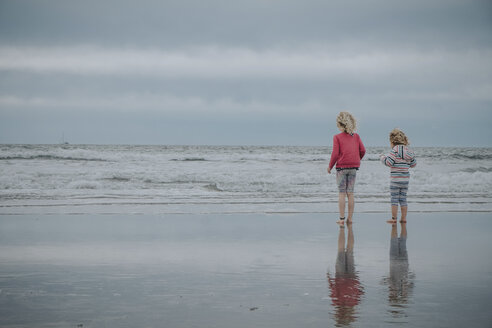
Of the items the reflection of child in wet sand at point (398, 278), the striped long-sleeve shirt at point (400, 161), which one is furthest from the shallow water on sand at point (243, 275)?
the striped long-sleeve shirt at point (400, 161)

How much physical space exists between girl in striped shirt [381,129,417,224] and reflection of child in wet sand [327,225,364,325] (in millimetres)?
3130

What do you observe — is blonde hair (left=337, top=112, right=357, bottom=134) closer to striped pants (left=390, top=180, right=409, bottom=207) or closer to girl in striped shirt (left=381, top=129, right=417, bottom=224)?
girl in striped shirt (left=381, top=129, right=417, bottom=224)

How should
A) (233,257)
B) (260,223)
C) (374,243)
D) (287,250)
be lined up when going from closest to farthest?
(233,257) → (287,250) → (374,243) → (260,223)

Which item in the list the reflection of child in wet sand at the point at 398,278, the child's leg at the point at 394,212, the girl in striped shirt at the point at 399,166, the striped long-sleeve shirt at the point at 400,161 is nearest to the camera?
the reflection of child in wet sand at the point at 398,278

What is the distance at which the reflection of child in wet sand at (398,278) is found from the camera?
3.89 meters

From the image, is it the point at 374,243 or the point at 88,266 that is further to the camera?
the point at 374,243

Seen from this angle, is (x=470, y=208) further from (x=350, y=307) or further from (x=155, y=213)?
(x=350, y=307)

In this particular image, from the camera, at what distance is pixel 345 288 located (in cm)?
434

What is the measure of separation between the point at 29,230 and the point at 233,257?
141 inches

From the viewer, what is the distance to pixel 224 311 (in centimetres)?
369

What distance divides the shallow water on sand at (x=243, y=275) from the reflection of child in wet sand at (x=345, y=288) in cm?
1

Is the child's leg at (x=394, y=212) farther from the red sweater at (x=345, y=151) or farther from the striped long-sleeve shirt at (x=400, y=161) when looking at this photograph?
the red sweater at (x=345, y=151)

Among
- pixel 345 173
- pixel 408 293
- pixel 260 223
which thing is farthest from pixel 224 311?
pixel 345 173

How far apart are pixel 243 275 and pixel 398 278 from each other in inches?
52.8
